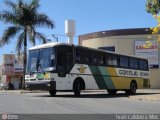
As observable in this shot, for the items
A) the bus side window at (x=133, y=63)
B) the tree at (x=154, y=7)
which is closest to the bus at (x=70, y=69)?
the bus side window at (x=133, y=63)

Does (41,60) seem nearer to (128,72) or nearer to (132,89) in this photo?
(128,72)

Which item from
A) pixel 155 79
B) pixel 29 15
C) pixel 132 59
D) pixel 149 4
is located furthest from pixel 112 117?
pixel 155 79

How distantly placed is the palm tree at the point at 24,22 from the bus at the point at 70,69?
16289mm

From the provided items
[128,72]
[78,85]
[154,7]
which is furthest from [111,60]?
[154,7]

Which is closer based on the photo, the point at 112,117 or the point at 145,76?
the point at 112,117

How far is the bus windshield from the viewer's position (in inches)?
1055

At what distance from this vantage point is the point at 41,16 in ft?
155

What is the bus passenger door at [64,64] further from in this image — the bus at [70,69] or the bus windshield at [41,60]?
the bus windshield at [41,60]

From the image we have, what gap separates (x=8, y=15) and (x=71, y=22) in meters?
17.8

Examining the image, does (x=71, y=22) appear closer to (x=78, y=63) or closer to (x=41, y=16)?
(x=41, y=16)

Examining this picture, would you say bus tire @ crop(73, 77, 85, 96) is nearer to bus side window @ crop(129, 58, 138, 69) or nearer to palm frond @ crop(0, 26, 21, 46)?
bus side window @ crop(129, 58, 138, 69)

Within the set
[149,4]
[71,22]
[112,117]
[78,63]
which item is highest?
[71,22]

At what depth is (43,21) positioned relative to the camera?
47.2 metres

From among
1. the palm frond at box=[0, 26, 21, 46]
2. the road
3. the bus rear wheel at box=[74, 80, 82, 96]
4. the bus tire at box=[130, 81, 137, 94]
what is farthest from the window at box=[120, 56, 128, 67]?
the palm frond at box=[0, 26, 21, 46]
